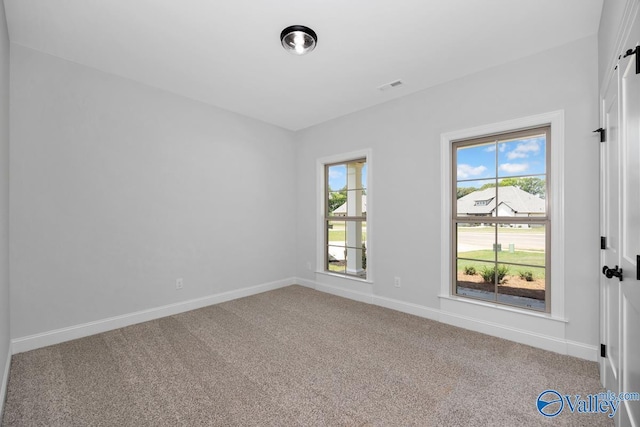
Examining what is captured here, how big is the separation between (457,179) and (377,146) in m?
1.13

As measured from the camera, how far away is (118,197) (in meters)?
Answer: 3.05

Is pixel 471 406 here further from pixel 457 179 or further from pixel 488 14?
pixel 488 14

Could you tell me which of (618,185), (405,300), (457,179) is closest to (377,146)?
(457,179)

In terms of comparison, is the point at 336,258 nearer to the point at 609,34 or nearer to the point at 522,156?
the point at 522,156

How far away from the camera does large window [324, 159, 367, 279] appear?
14.1 ft

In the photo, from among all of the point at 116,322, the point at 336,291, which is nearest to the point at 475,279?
the point at 336,291

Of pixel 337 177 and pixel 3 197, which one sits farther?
pixel 337 177

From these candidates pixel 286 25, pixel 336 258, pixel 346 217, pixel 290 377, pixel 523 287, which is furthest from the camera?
pixel 336 258

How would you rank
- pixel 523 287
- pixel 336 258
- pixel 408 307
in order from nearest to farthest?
pixel 523 287 → pixel 408 307 → pixel 336 258

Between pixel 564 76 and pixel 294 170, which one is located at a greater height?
pixel 564 76

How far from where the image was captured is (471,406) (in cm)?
181

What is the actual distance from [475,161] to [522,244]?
1.01 meters

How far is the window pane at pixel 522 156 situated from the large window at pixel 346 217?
1746 mm

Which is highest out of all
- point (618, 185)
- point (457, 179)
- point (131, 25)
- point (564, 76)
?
point (131, 25)
